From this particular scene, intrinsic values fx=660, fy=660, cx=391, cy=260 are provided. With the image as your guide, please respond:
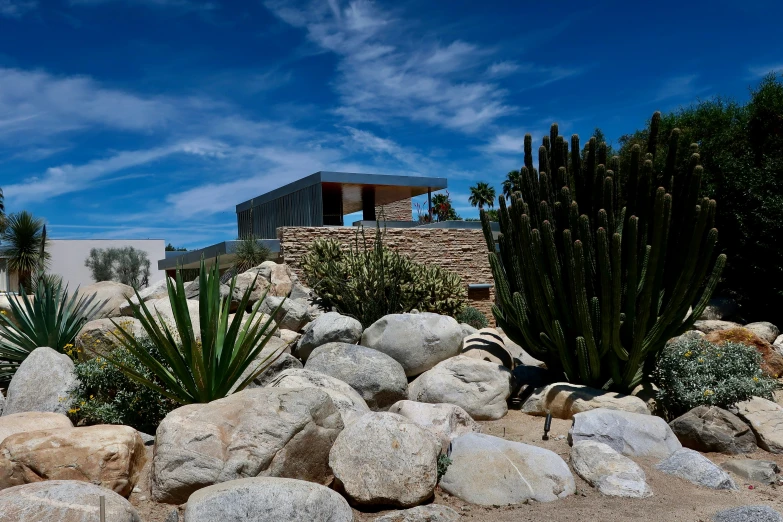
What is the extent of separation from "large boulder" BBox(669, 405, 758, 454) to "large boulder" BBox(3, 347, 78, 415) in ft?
22.9

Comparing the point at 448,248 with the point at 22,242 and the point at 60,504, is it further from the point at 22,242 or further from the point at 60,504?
the point at 22,242

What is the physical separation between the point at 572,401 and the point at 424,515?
11.7 feet

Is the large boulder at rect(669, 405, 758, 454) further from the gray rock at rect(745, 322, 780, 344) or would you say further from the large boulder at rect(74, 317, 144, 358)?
the large boulder at rect(74, 317, 144, 358)

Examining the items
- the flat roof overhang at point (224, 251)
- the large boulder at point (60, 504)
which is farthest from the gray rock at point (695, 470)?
the flat roof overhang at point (224, 251)

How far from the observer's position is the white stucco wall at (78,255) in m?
38.1

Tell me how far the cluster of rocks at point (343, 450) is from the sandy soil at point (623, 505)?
4.0 inches

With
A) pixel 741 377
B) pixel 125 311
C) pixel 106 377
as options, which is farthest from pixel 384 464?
pixel 125 311

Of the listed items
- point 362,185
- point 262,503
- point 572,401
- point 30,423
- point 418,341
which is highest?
point 362,185

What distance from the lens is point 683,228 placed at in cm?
847

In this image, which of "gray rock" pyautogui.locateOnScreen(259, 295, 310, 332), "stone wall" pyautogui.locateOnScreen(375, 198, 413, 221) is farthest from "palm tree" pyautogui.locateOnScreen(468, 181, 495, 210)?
"gray rock" pyautogui.locateOnScreen(259, 295, 310, 332)

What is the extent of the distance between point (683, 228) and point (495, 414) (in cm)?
339

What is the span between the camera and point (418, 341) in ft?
30.7

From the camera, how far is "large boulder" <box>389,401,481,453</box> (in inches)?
271

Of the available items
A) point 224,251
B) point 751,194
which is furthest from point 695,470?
point 224,251
